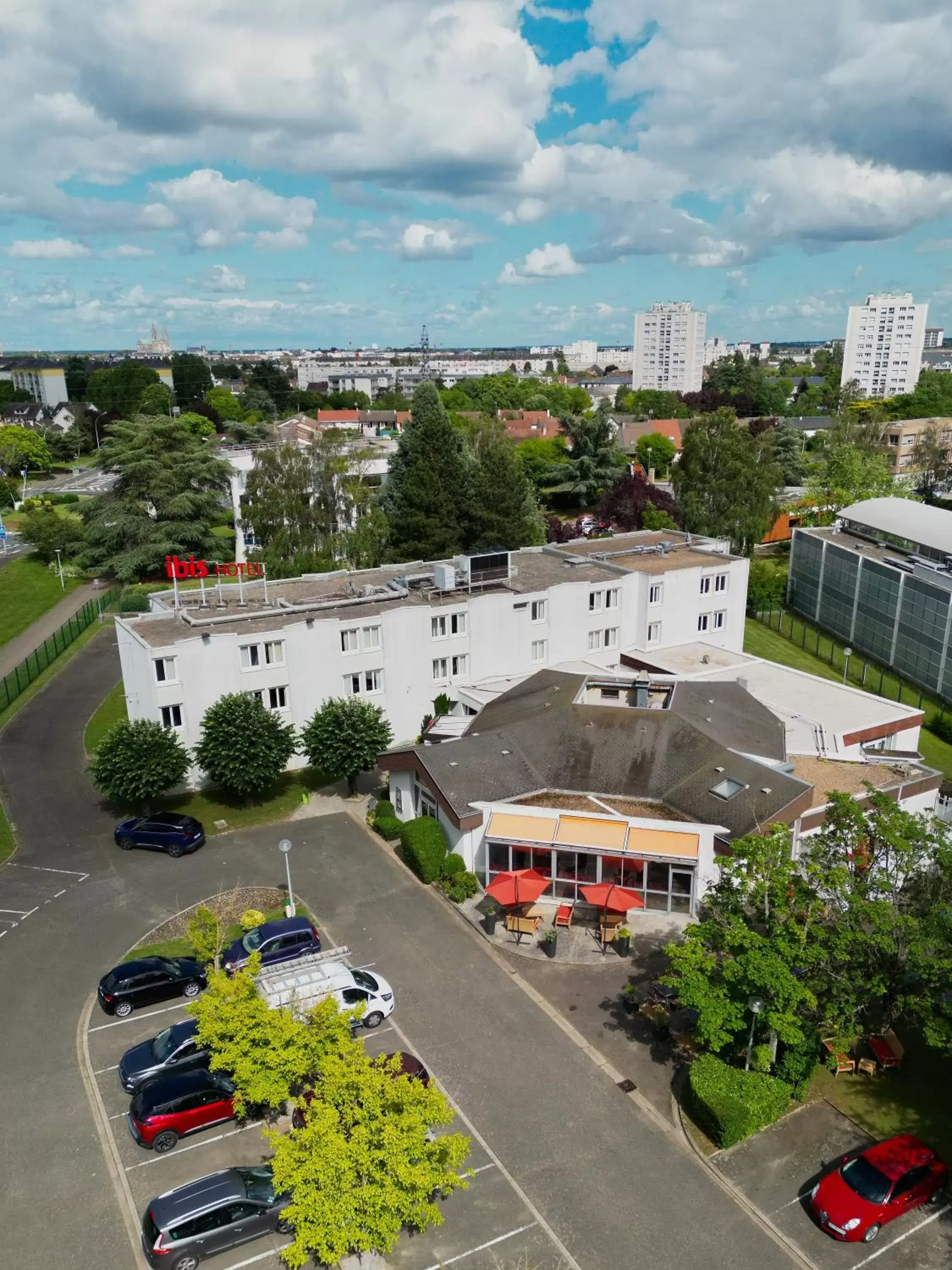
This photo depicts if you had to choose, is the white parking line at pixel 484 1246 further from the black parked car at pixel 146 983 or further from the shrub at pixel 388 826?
the shrub at pixel 388 826

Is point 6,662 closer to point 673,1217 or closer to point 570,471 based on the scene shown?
point 673,1217

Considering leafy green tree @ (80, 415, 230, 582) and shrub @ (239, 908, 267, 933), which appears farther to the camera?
leafy green tree @ (80, 415, 230, 582)

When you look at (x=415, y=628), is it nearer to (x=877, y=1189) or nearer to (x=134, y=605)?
(x=877, y=1189)

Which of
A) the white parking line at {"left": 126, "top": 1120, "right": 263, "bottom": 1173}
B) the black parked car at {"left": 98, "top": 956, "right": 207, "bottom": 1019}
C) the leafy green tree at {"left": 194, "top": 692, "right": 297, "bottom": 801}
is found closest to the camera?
the white parking line at {"left": 126, "top": 1120, "right": 263, "bottom": 1173}

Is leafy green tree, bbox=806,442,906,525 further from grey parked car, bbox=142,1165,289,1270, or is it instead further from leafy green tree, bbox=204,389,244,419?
leafy green tree, bbox=204,389,244,419

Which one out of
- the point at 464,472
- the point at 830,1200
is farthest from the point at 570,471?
the point at 830,1200

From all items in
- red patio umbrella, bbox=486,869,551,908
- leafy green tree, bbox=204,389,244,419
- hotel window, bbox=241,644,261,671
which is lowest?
red patio umbrella, bbox=486,869,551,908

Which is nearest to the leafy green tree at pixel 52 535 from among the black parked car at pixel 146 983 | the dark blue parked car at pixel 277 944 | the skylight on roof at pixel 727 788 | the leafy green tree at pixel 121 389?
the dark blue parked car at pixel 277 944

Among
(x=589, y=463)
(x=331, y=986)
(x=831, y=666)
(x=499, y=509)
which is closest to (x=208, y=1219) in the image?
(x=331, y=986)

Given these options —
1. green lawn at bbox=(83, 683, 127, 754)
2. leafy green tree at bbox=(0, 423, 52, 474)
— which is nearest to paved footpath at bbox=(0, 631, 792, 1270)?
green lawn at bbox=(83, 683, 127, 754)
